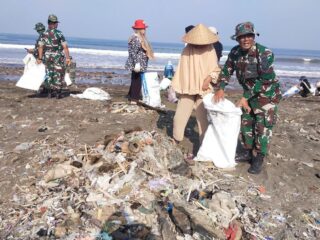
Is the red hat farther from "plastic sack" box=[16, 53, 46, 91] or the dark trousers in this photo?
"plastic sack" box=[16, 53, 46, 91]

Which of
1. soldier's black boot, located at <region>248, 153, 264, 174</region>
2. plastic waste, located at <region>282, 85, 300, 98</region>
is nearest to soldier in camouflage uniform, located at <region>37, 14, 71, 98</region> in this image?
soldier's black boot, located at <region>248, 153, 264, 174</region>

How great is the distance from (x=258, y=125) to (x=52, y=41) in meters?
4.96

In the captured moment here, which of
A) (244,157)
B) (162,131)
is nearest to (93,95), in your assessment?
(162,131)

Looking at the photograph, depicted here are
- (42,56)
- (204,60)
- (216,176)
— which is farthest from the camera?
(42,56)

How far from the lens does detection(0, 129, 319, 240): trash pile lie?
11.6ft

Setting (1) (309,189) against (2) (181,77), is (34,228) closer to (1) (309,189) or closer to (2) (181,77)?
(2) (181,77)

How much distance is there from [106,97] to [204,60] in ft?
14.2

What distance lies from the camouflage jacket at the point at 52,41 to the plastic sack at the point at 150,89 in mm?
1933

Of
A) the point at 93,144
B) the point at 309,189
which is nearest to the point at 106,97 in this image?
the point at 93,144

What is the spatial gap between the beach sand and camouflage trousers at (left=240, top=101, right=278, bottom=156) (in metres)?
0.35

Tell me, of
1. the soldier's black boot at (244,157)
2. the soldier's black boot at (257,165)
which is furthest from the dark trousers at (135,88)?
the soldier's black boot at (257,165)

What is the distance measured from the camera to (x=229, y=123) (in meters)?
4.69

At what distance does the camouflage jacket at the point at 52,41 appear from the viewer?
7934 millimetres

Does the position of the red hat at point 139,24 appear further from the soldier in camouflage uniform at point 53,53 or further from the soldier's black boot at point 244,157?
the soldier's black boot at point 244,157
